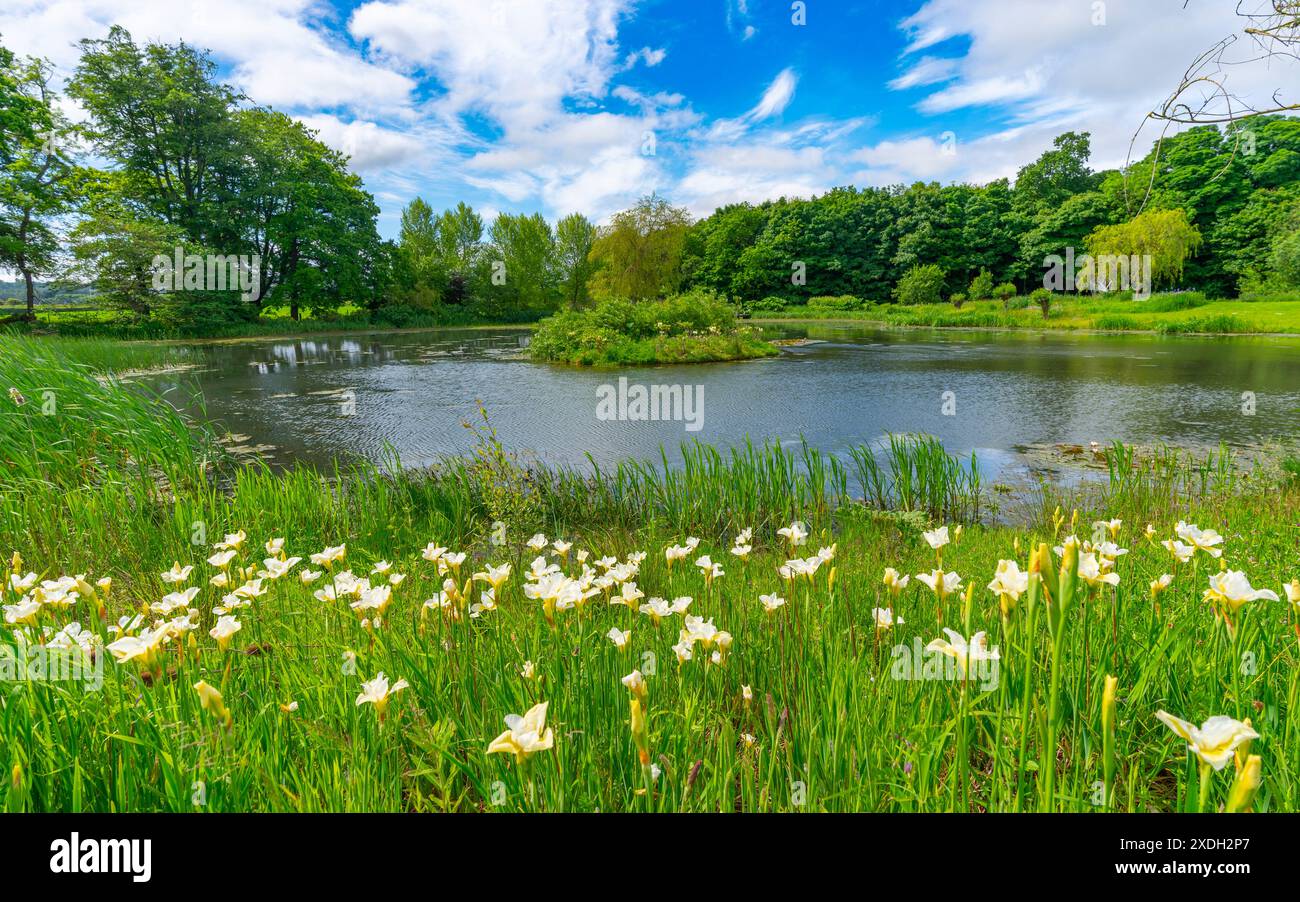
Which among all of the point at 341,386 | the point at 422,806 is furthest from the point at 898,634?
the point at 341,386

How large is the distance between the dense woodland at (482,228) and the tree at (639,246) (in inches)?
5.4

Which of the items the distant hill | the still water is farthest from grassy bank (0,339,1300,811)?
the distant hill

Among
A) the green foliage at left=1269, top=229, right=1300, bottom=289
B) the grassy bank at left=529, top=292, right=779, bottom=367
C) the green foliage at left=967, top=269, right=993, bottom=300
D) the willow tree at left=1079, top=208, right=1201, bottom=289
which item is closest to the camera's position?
the grassy bank at left=529, top=292, right=779, bottom=367

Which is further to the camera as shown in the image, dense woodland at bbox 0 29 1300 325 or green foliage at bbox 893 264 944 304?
green foliage at bbox 893 264 944 304

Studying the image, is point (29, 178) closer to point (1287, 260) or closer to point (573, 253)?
point (573, 253)

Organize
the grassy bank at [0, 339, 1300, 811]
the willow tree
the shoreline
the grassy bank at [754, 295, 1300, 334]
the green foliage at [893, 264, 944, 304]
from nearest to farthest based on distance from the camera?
1. the grassy bank at [0, 339, 1300, 811]
2. the shoreline
3. the grassy bank at [754, 295, 1300, 334]
4. the willow tree
5. the green foliage at [893, 264, 944, 304]

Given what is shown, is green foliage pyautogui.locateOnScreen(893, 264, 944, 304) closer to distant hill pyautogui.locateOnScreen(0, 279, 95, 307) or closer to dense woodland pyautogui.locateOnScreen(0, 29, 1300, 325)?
dense woodland pyautogui.locateOnScreen(0, 29, 1300, 325)

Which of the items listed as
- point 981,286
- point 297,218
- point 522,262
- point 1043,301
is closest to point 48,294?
point 297,218

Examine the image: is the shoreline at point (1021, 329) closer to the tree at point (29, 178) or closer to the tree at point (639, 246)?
the tree at point (639, 246)

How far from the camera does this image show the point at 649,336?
19.7 m

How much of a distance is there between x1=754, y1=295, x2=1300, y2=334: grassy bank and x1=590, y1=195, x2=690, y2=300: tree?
13.1 m

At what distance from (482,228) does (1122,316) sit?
145ft

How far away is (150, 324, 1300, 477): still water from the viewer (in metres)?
7.68
